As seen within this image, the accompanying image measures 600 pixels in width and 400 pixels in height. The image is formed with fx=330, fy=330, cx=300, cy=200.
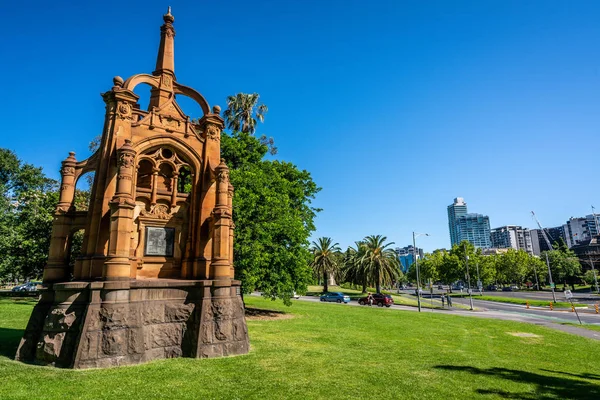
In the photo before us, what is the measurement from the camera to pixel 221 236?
38.9 ft

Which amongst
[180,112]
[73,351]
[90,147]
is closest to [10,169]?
[90,147]

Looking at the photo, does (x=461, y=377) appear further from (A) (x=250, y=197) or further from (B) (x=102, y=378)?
(A) (x=250, y=197)

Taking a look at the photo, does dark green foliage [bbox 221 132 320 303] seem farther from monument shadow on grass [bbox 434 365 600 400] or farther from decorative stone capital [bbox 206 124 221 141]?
monument shadow on grass [bbox 434 365 600 400]

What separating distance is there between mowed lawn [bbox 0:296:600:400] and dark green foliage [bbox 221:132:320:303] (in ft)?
21.1

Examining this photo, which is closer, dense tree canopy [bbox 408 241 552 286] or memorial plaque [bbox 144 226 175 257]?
memorial plaque [bbox 144 226 175 257]

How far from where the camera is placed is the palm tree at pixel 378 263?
51188mm

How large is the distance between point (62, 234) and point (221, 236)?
19.6ft

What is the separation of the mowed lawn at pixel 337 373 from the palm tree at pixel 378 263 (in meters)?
35.3

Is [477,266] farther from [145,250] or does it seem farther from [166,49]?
[166,49]

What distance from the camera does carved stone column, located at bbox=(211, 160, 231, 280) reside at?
38.1ft

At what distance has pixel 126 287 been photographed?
9.63 m

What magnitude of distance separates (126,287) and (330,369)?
641 cm

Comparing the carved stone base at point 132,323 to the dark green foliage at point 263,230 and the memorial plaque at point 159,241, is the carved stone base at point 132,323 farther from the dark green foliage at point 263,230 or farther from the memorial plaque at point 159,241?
the dark green foliage at point 263,230

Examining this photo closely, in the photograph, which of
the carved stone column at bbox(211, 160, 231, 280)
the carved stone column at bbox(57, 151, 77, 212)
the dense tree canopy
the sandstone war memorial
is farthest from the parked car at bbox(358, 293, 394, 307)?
the carved stone column at bbox(57, 151, 77, 212)
